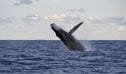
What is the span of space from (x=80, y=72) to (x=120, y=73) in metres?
2.87

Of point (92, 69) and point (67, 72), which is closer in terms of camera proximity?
point (67, 72)

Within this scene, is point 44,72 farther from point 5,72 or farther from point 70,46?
point 70,46

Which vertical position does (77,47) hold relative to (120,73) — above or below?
below

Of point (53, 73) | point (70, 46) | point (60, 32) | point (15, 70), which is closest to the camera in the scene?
point (53, 73)

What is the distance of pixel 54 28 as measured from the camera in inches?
1292

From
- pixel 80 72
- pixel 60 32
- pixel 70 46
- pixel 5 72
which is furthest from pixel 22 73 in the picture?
pixel 70 46

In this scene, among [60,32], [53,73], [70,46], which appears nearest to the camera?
[53,73]

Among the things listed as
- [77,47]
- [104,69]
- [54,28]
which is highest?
[54,28]

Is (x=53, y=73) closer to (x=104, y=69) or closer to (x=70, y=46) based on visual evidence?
(x=104, y=69)

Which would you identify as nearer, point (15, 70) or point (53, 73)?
point (53, 73)

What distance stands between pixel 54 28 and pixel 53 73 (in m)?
4.85

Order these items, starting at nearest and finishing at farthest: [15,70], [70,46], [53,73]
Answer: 1. [53,73]
2. [15,70]
3. [70,46]

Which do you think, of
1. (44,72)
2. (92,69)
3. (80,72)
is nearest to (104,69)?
(92,69)

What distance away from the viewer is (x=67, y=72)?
29828 mm
